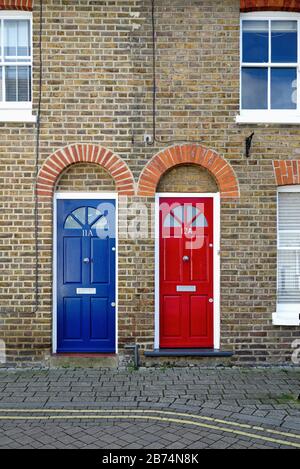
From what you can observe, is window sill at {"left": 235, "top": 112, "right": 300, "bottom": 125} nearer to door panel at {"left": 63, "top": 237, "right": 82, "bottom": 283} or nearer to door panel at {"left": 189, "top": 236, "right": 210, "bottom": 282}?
door panel at {"left": 189, "top": 236, "right": 210, "bottom": 282}

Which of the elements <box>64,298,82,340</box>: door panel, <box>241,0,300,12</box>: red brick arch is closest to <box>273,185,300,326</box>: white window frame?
<box>241,0,300,12</box>: red brick arch

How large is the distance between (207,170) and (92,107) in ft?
7.02

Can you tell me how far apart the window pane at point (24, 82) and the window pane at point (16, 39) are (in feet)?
0.77

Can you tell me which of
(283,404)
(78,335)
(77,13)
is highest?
(77,13)

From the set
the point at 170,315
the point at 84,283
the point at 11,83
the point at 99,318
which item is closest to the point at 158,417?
the point at 170,315

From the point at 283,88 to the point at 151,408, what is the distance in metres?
5.56

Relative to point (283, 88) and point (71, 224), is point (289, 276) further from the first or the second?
point (71, 224)

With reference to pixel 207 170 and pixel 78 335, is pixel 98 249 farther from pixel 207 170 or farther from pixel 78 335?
pixel 207 170

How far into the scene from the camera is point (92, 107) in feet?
26.8

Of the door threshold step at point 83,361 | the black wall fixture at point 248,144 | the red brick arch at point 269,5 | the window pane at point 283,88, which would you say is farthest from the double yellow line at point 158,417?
the red brick arch at point 269,5

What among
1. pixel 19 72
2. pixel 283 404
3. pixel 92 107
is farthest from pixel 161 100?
pixel 283 404

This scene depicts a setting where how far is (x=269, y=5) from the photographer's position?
8195 mm

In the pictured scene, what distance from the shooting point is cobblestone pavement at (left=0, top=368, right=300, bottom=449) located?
5301 mm

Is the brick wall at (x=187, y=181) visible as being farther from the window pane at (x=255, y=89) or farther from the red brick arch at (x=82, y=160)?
the window pane at (x=255, y=89)
